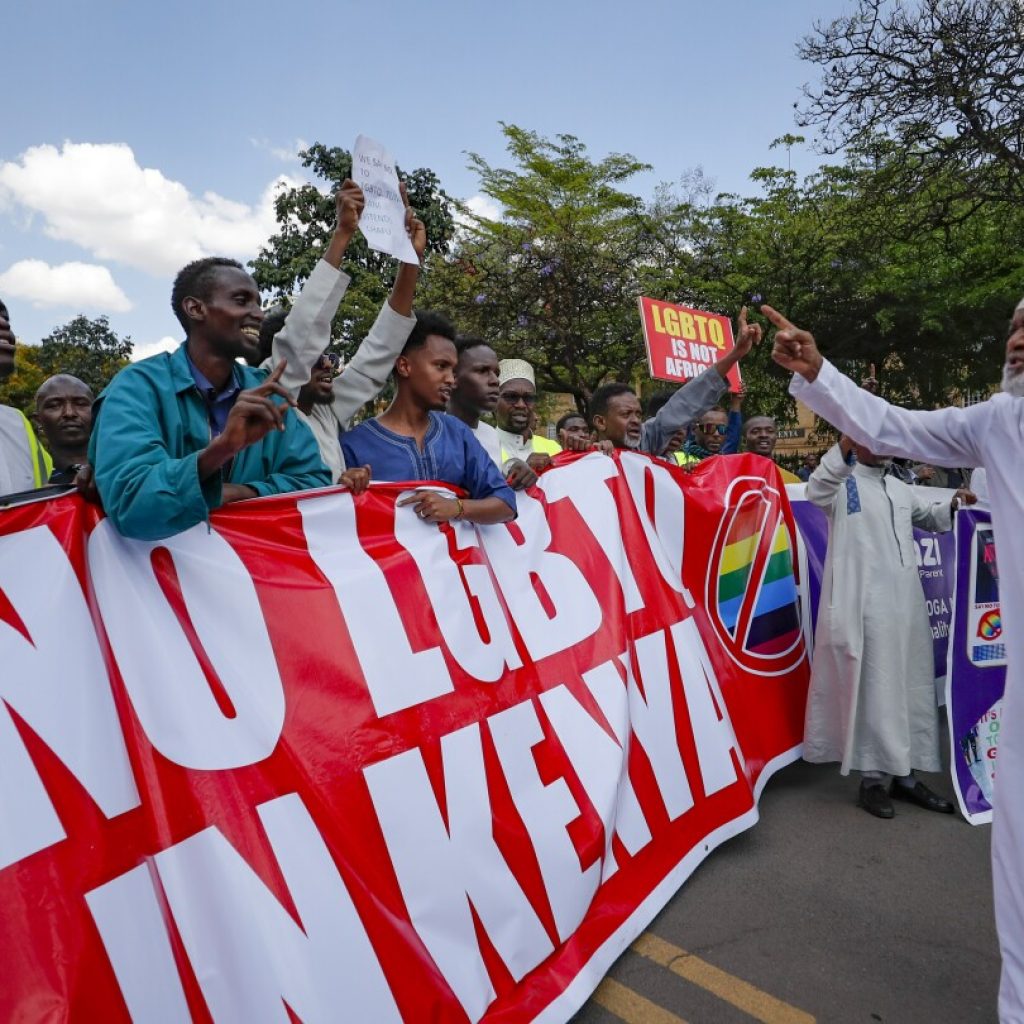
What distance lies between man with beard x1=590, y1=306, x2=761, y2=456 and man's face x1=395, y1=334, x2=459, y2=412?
115 cm

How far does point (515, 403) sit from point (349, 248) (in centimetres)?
1349

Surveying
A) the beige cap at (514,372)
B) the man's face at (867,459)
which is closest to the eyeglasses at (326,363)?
the beige cap at (514,372)

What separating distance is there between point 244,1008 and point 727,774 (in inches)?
83.2

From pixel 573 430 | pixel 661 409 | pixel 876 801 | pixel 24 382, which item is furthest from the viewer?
pixel 24 382

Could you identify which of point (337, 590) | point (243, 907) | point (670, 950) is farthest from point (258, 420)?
point (670, 950)

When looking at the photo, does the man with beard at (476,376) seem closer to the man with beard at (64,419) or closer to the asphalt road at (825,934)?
the man with beard at (64,419)

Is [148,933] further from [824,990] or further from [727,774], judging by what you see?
[727,774]

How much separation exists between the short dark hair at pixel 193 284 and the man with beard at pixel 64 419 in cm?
144

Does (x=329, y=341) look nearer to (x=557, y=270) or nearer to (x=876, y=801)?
(x=876, y=801)

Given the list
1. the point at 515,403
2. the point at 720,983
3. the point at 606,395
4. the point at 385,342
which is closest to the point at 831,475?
the point at 606,395

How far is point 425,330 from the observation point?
3.12 metres

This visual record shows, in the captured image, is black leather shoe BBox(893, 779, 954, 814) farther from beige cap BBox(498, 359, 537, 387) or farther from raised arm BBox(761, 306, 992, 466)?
beige cap BBox(498, 359, 537, 387)

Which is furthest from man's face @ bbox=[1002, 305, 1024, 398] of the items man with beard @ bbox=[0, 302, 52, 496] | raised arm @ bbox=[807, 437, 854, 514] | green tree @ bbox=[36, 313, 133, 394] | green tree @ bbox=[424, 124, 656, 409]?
green tree @ bbox=[36, 313, 133, 394]

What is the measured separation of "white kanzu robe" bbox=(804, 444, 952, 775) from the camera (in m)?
3.77
